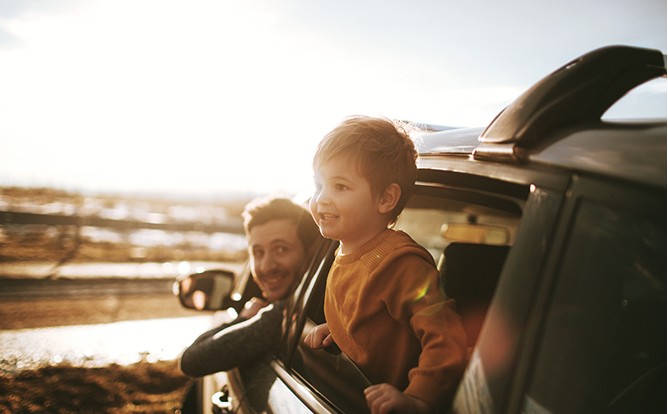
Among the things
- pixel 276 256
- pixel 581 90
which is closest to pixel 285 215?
pixel 276 256

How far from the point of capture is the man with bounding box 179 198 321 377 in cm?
226

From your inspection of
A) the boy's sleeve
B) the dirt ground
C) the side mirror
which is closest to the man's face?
the side mirror

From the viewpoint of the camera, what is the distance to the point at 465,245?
7.43 feet

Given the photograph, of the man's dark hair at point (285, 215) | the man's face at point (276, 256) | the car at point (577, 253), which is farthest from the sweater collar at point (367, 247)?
the man's dark hair at point (285, 215)

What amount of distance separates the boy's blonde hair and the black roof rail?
0.59 meters

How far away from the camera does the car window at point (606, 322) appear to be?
0.86 m

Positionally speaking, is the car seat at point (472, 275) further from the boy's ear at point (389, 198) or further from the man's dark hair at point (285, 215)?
the man's dark hair at point (285, 215)

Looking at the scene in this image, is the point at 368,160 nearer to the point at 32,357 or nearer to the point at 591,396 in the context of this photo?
the point at 591,396

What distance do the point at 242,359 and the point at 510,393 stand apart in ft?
5.00

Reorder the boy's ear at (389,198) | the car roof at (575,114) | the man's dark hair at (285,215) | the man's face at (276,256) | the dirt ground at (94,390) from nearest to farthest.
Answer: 1. the car roof at (575,114)
2. the boy's ear at (389,198)
3. the man's face at (276,256)
4. the man's dark hair at (285,215)
5. the dirt ground at (94,390)

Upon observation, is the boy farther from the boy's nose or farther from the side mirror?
the side mirror

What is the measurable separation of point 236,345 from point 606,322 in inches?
65.4

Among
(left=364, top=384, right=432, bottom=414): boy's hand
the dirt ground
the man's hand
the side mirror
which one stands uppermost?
(left=364, top=384, right=432, bottom=414): boy's hand

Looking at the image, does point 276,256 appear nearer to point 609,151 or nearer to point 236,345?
point 236,345
